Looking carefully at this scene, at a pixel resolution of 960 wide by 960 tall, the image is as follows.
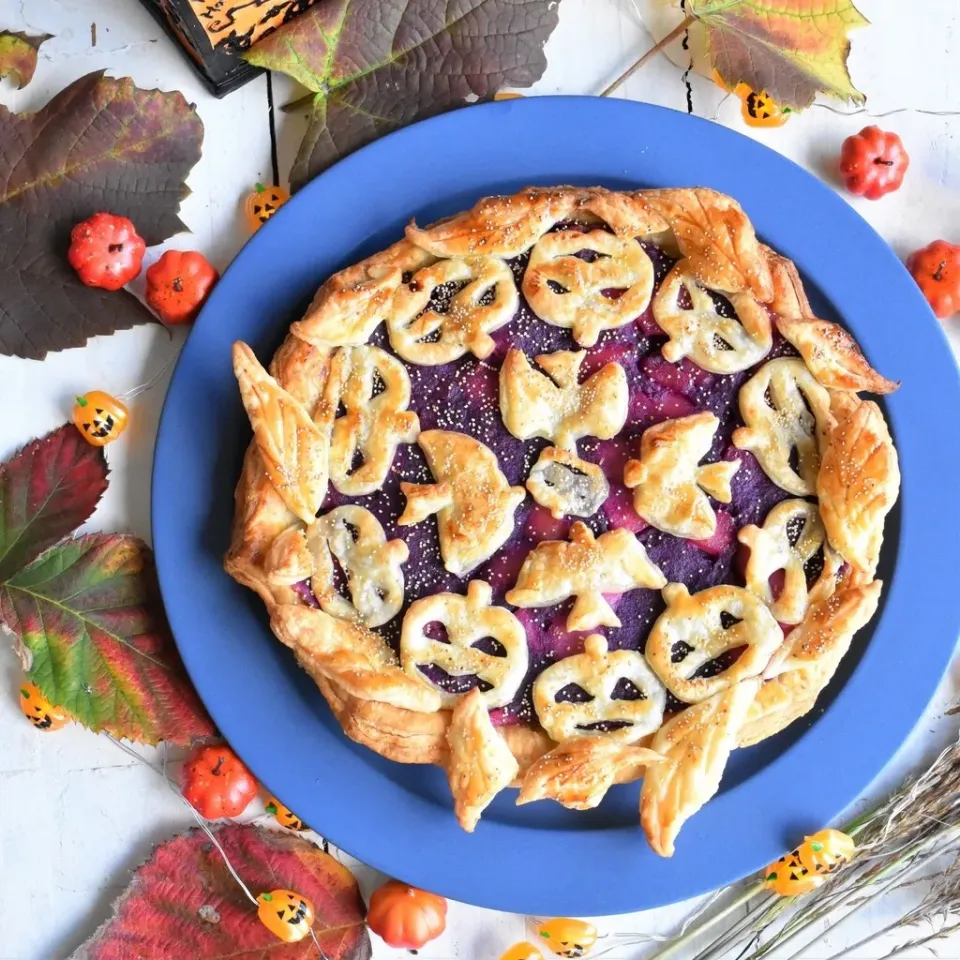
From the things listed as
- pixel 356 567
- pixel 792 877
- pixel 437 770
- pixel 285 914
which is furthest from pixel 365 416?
pixel 792 877

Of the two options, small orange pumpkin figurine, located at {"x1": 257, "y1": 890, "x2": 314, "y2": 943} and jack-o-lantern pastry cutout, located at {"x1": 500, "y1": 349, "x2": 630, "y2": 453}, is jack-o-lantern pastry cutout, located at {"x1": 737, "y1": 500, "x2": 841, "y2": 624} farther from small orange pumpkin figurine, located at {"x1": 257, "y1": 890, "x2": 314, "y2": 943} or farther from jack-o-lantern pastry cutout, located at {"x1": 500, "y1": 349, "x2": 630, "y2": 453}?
small orange pumpkin figurine, located at {"x1": 257, "y1": 890, "x2": 314, "y2": 943}

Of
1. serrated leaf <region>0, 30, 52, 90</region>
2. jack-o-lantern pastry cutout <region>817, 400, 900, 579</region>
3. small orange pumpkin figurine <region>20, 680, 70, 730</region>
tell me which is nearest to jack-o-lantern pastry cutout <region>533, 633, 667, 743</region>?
jack-o-lantern pastry cutout <region>817, 400, 900, 579</region>

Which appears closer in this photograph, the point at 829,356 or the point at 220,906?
the point at 829,356

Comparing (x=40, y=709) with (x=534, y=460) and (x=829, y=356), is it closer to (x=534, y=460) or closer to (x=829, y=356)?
(x=534, y=460)

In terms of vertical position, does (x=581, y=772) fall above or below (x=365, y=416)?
below

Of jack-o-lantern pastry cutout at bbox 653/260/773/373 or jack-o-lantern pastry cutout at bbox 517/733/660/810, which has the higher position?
jack-o-lantern pastry cutout at bbox 653/260/773/373

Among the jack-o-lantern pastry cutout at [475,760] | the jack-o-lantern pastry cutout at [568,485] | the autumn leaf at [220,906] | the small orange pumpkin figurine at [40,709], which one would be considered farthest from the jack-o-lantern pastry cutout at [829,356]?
the small orange pumpkin figurine at [40,709]
